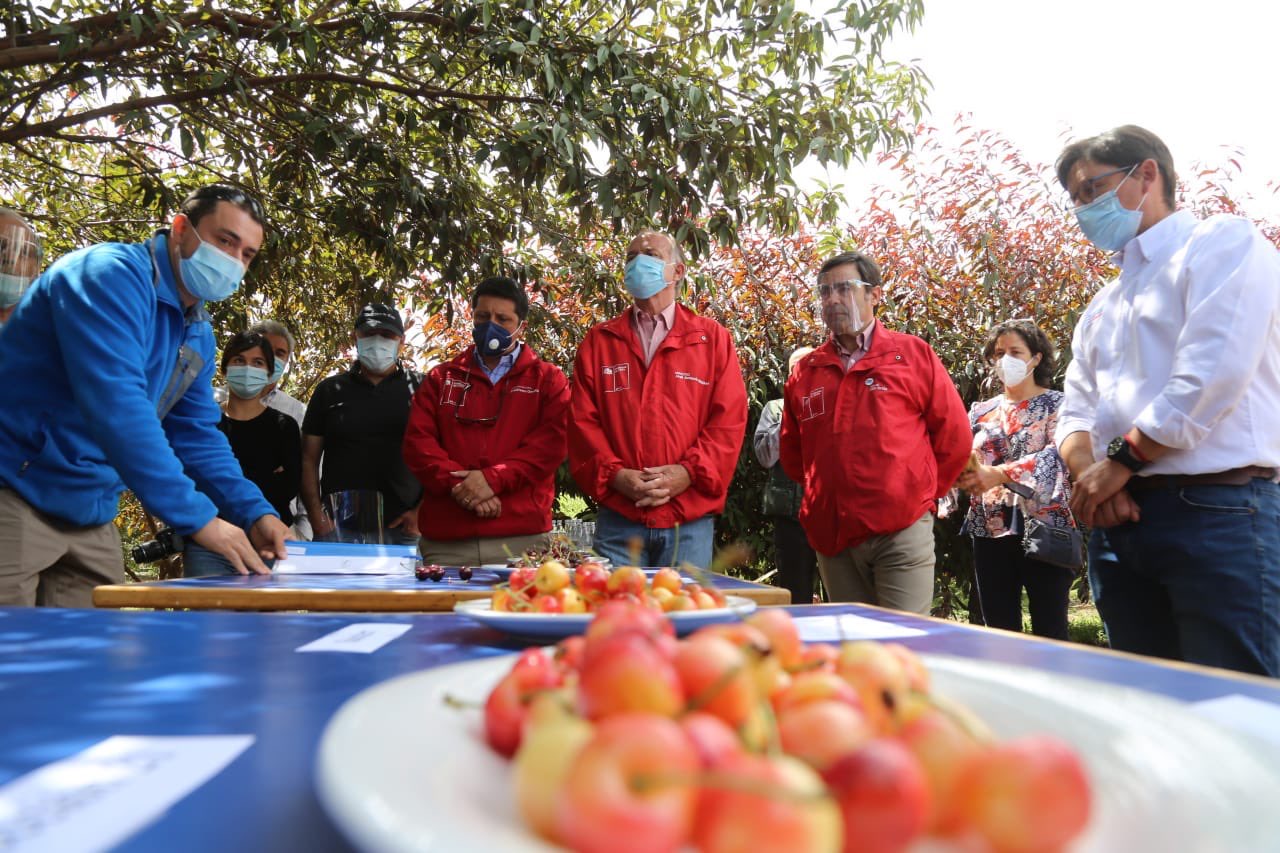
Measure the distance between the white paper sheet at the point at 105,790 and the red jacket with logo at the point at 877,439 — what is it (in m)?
3.31

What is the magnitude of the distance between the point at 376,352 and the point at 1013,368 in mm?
3573

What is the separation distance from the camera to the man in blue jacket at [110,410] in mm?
2613

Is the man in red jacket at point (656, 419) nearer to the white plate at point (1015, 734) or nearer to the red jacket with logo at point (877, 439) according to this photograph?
the red jacket with logo at point (877, 439)

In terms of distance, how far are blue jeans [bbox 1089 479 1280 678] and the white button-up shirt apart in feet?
0.30

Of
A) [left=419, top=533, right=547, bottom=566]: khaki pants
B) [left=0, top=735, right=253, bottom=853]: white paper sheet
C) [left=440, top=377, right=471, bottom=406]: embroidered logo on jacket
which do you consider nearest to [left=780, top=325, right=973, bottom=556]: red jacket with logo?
[left=419, top=533, right=547, bottom=566]: khaki pants

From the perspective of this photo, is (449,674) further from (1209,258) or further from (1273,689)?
(1209,258)

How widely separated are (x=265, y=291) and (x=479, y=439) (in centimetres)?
434

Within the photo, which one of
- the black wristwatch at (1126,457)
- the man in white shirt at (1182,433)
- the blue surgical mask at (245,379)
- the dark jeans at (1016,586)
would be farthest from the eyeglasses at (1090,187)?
the blue surgical mask at (245,379)

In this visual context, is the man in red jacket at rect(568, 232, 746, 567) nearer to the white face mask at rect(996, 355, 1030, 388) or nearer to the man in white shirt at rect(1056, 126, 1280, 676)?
the man in white shirt at rect(1056, 126, 1280, 676)

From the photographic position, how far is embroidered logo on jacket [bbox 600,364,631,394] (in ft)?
13.5

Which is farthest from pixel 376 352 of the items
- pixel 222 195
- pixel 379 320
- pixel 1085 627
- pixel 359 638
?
pixel 1085 627

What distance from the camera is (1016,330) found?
5.04 meters

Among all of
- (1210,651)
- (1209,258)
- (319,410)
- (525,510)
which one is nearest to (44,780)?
(1210,651)

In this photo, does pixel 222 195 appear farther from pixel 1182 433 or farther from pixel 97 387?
pixel 1182 433
